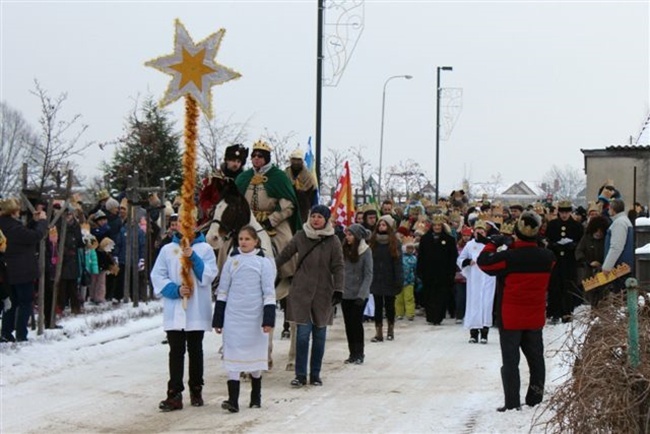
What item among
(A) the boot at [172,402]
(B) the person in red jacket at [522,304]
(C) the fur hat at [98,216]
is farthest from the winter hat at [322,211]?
(C) the fur hat at [98,216]

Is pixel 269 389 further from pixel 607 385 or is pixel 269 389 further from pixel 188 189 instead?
pixel 607 385

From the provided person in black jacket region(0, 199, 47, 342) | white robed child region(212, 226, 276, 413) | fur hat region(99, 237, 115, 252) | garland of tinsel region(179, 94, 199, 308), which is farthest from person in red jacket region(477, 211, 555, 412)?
fur hat region(99, 237, 115, 252)

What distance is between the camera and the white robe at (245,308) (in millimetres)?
10617

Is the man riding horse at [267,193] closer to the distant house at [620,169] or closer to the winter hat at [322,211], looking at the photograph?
the winter hat at [322,211]

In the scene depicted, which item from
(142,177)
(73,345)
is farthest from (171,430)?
(142,177)

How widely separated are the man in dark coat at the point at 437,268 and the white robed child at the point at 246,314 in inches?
345

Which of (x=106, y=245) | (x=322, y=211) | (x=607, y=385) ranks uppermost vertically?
(x=322, y=211)

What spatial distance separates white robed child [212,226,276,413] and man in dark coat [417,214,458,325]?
8.76 metres

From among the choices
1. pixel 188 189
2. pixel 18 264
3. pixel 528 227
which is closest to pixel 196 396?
pixel 188 189

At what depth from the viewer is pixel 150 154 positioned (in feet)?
118

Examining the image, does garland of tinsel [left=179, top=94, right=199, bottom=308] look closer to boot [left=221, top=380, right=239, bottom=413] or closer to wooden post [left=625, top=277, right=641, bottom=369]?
boot [left=221, top=380, right=239, bottom=413]

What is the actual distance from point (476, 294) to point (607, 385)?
32.3 feet

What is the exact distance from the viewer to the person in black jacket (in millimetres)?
14602

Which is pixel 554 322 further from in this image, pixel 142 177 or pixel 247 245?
pixel 142 177
